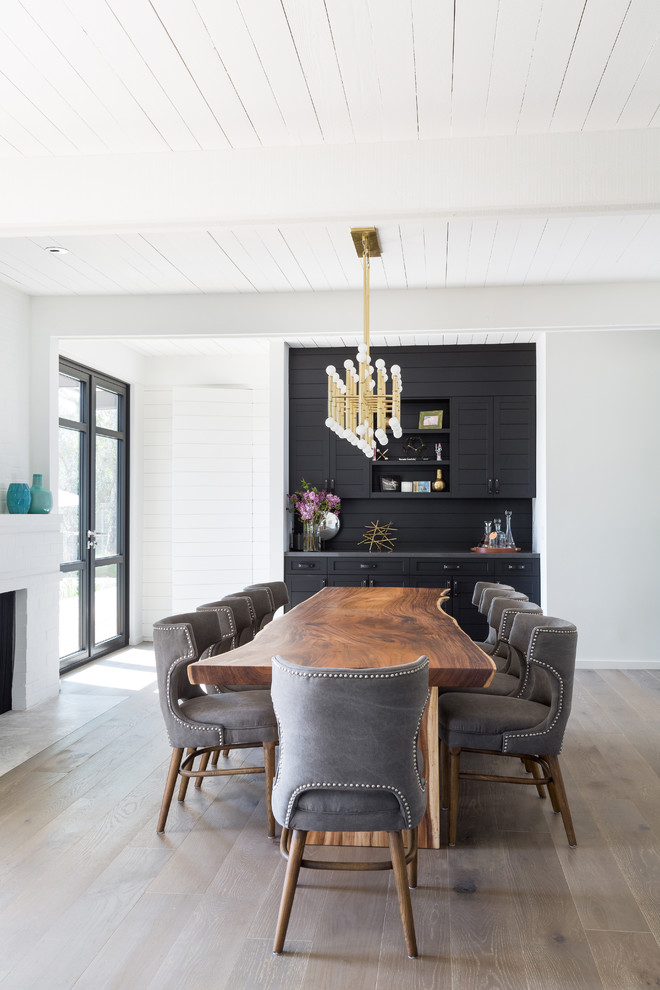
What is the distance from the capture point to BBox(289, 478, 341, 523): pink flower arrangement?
6938 millimetres

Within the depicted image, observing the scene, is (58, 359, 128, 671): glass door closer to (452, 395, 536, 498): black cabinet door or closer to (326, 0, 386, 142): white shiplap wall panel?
(452, 395, 536, 498): black cabinet door

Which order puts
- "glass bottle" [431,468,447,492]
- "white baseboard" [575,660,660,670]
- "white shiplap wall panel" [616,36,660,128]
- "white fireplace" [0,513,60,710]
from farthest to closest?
"glass bottle" [431,468,447,492] → "white baseboard" [575,660,660,670] → "white fireplace" [0,513,60,710] → "white shiplap wall panel" [616,36,660,128]

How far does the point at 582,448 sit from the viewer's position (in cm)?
651

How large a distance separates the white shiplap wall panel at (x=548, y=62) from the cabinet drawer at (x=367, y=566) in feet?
13.6

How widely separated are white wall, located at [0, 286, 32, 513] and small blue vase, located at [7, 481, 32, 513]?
84 mm

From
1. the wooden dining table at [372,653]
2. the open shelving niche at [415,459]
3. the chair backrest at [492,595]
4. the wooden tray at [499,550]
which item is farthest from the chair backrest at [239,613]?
the open shelving niche at [415,459]

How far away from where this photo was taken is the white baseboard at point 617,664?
6.45 metres

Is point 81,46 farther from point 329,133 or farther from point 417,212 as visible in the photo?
point 417,212

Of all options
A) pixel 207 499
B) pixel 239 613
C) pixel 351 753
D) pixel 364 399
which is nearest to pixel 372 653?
pixel 351 753

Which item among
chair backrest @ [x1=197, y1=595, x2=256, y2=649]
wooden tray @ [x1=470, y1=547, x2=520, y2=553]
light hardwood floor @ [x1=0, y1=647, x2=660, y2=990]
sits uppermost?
wooden tray @ [x1=470, y1=547, x2=520, y2=553]

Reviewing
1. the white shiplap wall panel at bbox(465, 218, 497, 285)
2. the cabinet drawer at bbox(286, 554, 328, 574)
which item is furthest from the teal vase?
the white shiplap wall panel at bbox(465, 218, 497, 285)

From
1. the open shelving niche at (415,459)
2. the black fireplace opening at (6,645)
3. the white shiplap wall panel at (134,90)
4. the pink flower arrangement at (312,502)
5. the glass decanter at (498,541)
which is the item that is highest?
the white shiplap wall panel at (134,90)

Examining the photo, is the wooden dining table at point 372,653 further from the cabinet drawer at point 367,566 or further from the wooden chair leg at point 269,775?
the cabinet drawer at point 367,566

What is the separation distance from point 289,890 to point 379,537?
5116 millimetres
